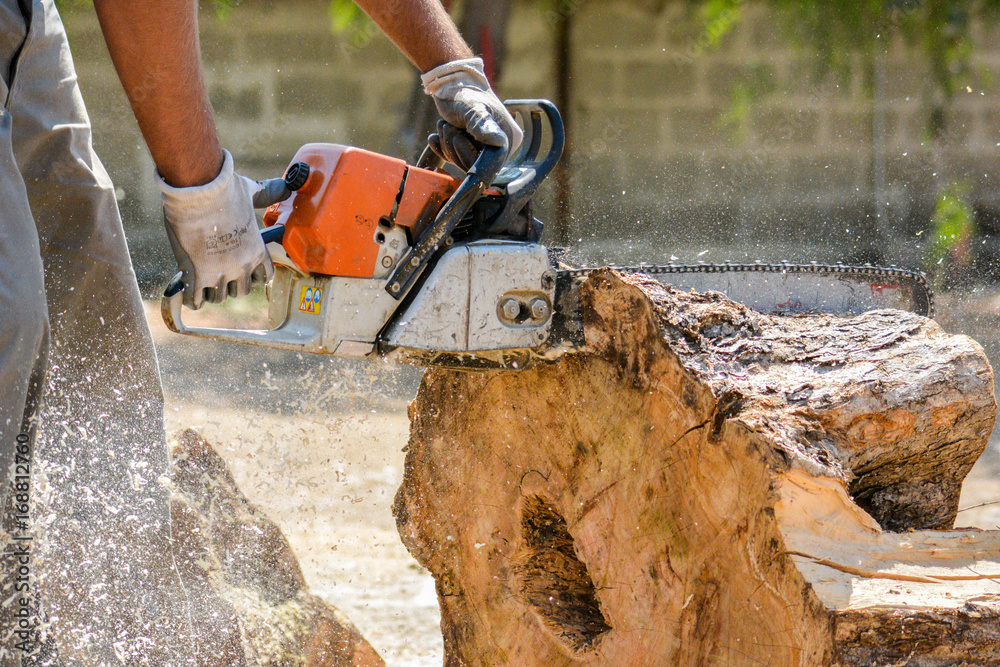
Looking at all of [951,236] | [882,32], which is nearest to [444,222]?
[882,32]

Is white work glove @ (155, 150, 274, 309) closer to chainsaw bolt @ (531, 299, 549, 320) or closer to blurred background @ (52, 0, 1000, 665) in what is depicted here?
chainsaw bolt @ (531, 299, 549, 320)

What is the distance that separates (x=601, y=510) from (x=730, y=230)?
4882 mm

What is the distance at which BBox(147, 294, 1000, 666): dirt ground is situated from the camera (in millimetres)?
2518

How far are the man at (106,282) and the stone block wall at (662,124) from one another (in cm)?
388

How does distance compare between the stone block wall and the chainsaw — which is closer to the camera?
the chainsaw

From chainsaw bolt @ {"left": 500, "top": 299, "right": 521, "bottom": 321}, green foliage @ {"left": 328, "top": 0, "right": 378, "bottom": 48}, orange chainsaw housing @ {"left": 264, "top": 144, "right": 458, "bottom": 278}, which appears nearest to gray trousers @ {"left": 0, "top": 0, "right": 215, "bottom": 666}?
orange chainsaw housing @ {"left": 264, "top": 144, "right": 458, "bottom": 278}

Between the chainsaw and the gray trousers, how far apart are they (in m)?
0.27

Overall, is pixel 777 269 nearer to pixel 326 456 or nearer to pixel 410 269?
pixel 410 269

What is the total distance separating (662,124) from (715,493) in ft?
15.6

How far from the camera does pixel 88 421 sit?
66.7 inches

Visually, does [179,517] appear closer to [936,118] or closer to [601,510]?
[601,510]

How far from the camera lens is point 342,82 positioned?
223 inches

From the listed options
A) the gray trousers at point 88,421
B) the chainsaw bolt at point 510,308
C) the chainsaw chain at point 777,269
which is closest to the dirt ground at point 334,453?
the chainsaw chain at point 777,269

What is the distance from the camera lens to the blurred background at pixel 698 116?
18.4 feet
